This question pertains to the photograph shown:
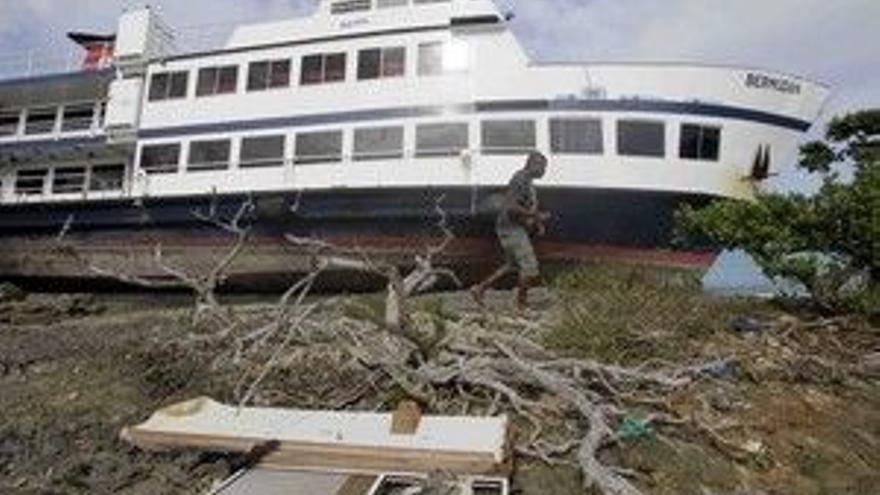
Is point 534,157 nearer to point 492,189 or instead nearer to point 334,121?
point 492,189

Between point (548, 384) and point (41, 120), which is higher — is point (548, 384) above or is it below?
below

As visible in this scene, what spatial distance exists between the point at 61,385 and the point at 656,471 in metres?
5.91

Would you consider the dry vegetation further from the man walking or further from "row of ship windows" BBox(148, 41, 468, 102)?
"row of ship windows" BBox(148, 41, 468, 102)

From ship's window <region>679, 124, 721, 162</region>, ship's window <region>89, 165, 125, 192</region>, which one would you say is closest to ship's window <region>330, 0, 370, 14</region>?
ship's window <region>89, 165, 125, 192</region>

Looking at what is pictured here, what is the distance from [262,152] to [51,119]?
691 centimetres

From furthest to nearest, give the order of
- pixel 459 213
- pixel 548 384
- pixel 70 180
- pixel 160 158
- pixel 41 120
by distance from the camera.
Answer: pixel 41 120
pixel 70 180
pixel 160 158
pixel 459 213
pixel 548 384

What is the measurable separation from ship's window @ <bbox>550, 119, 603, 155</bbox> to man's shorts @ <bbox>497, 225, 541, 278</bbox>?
5.19m

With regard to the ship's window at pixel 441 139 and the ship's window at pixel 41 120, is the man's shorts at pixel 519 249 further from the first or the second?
the ship's window at pixel 41 120

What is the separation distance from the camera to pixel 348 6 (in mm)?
20000

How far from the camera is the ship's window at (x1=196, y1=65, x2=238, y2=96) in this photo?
2016 cm

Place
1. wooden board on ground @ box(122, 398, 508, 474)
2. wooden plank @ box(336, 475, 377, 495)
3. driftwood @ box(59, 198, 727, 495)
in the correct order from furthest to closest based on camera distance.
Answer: driftwood @ box(59, 198, 727, 495), wooden board on ground @ box(122, 398, 508, 474), wooden plank @ box(336, 475, 377, 495)

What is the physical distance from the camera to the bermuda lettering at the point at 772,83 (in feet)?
58.7

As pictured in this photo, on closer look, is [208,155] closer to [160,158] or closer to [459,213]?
[160,158]

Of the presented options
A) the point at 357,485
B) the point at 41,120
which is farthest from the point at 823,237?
the point at 41,120
